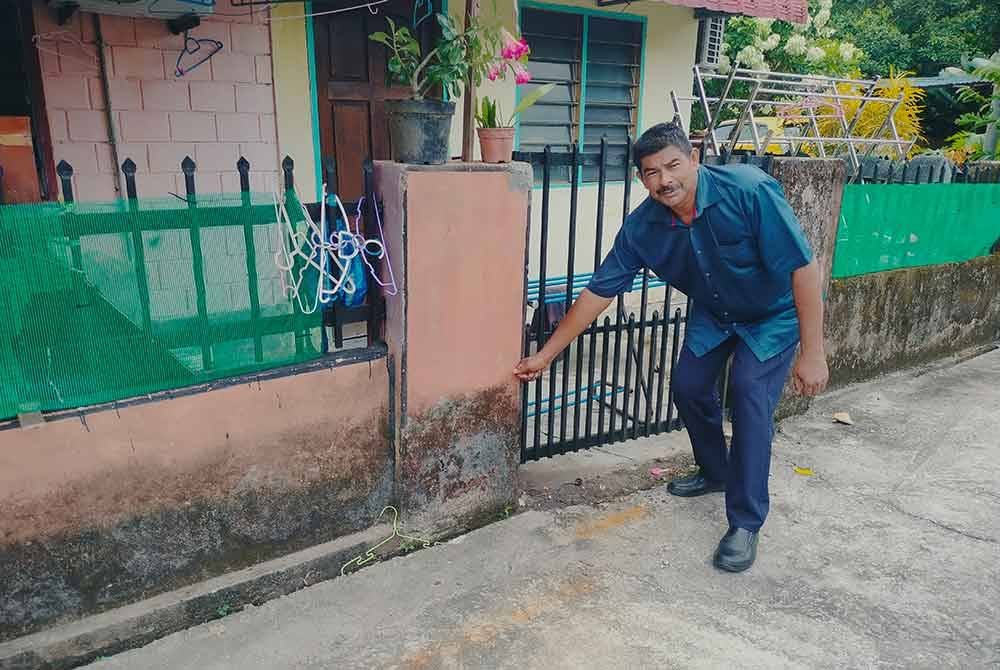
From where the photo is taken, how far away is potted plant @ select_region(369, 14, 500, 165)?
8.55 feet

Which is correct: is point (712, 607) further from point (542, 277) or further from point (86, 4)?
point (86, 4)

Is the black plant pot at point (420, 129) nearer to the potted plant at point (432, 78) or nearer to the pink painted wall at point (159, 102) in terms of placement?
the potted plant at point (432, 78)

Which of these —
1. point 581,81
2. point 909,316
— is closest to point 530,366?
point 909,316

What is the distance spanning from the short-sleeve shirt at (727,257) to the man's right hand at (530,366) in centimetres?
38

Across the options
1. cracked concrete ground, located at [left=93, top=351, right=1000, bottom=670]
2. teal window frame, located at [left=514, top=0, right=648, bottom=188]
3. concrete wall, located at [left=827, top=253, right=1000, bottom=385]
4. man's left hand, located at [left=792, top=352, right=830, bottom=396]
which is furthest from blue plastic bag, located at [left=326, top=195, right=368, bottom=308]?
teal window frame, located at [left=514, top=0, right=648, bottom=188]

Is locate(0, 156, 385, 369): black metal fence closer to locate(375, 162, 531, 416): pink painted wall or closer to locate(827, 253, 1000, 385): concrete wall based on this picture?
locate(375, 162, 531, 416): pink painted wall

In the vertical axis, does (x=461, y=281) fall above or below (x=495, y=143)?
below

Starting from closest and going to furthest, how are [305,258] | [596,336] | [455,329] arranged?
[305,258] → [455,329] → [596,336]

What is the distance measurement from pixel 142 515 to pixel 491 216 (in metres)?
1.63

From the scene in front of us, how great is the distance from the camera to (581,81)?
262 inches

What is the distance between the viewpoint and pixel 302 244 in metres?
2.54

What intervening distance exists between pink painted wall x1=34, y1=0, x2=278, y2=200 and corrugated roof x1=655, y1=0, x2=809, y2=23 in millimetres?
3482

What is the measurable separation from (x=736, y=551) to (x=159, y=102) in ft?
14.1

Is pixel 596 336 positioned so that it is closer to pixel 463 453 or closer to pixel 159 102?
pixel 463 453
